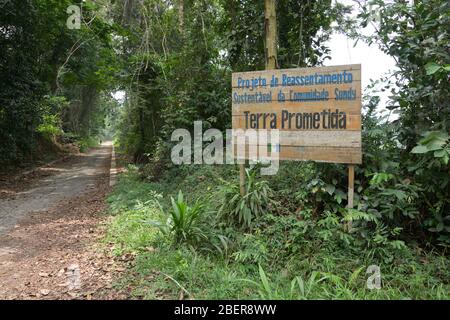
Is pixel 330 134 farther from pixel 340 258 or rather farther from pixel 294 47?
pixel 294 47

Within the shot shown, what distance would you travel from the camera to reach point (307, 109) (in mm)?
4754

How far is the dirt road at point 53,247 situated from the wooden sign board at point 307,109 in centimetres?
270

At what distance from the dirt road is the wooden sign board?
8.85ft

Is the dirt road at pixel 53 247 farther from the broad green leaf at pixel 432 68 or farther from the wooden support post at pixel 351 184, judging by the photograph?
the broad green leaf at pixel 432 68

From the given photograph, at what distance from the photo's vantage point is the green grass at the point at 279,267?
3.47 metres

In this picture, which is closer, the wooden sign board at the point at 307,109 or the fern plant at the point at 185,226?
the wooden sign board at the point at 307,109

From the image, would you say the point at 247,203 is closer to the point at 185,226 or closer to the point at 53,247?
the point at 185,226

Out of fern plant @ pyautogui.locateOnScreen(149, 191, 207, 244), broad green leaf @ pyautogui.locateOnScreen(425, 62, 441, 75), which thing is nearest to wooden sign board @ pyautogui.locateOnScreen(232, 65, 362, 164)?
broad green leaf @ pyautogui.locateOnScreen(425, 62, 441, 75)

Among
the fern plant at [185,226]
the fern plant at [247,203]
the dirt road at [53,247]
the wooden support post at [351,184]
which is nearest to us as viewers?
the dirt road at [53,247]

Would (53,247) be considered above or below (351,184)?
below

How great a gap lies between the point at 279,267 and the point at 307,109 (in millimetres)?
2094

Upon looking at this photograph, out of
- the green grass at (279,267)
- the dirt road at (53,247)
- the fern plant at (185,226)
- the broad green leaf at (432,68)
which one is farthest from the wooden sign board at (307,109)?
the dirt road at (53,247)

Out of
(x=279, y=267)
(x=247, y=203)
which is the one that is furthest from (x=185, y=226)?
(x=279, y=267)
